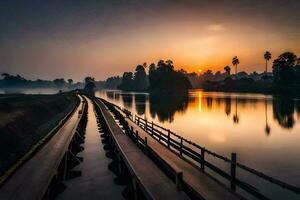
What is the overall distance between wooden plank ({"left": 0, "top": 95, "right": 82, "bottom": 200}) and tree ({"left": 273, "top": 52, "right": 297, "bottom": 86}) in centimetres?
13196

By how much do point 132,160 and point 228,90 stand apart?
162483mm

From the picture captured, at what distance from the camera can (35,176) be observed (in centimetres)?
1317

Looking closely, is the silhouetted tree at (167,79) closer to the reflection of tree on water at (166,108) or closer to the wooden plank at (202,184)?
the reflection of tree on water at (166,108)

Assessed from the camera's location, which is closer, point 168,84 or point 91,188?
point 91,188

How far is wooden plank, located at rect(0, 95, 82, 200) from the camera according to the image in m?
11.0

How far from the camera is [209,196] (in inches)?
416

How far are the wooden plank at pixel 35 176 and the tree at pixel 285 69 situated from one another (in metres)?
132

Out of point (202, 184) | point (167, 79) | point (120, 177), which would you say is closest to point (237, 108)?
point (120, 177)

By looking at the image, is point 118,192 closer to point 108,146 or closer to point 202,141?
point 108,146

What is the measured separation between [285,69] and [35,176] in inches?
5432

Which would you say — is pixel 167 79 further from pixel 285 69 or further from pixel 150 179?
pixel 150 179

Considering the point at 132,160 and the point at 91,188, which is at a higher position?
the point at 132,160

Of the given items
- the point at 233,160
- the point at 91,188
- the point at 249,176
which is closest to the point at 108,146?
the point at 91,188

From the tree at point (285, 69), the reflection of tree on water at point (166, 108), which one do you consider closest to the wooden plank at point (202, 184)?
the reflection of tree on water at point (166, 108)
